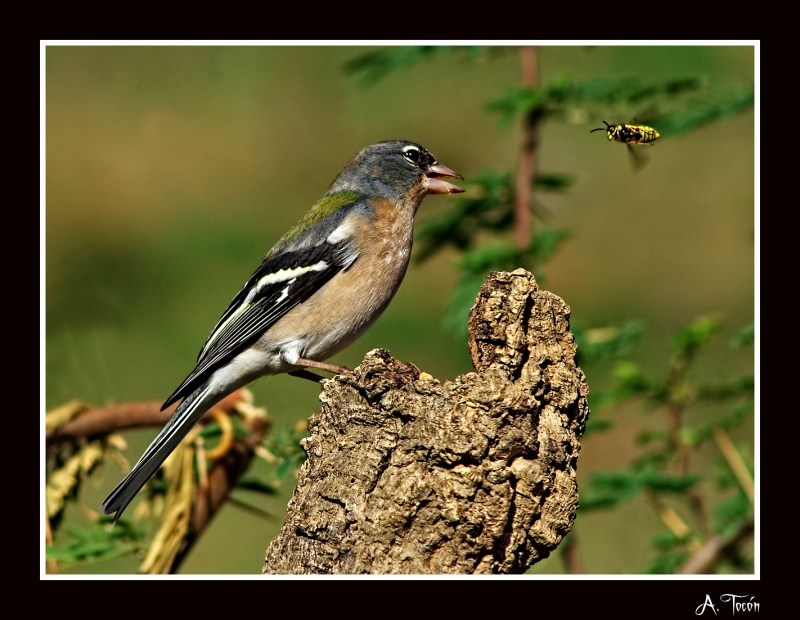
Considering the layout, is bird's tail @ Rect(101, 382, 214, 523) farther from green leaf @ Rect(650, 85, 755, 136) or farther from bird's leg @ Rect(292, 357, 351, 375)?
green leaf @ Rect(650, 85, 755, 136)

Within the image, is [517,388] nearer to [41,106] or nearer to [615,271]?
[41,106]

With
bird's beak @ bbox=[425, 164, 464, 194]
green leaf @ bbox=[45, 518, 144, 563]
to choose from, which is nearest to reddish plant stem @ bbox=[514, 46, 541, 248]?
bird's beak @ bbox=[425, 164, 464, 194]

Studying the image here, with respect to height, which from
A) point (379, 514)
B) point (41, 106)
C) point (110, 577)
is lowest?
point (110, 577)

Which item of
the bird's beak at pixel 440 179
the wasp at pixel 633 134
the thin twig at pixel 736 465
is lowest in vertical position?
the thin twig at pixel 736 465

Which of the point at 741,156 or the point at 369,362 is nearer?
the point at 369,362

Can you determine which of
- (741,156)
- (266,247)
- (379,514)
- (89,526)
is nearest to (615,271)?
(741,156)

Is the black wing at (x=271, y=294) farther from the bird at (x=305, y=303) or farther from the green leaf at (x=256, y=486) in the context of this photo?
the green leaf at (x=256, y=486)

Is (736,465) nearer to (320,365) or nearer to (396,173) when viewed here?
(320,365)

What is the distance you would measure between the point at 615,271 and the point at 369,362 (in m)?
9.01

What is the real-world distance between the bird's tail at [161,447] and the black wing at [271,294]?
0.43 feet

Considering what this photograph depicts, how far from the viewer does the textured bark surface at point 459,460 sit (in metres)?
3.39

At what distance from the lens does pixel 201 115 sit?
42.3ft

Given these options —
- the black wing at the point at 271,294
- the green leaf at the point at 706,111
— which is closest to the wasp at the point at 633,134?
the green leaf at the point at 706,111

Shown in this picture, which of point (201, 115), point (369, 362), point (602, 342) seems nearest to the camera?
point (369, 362)
